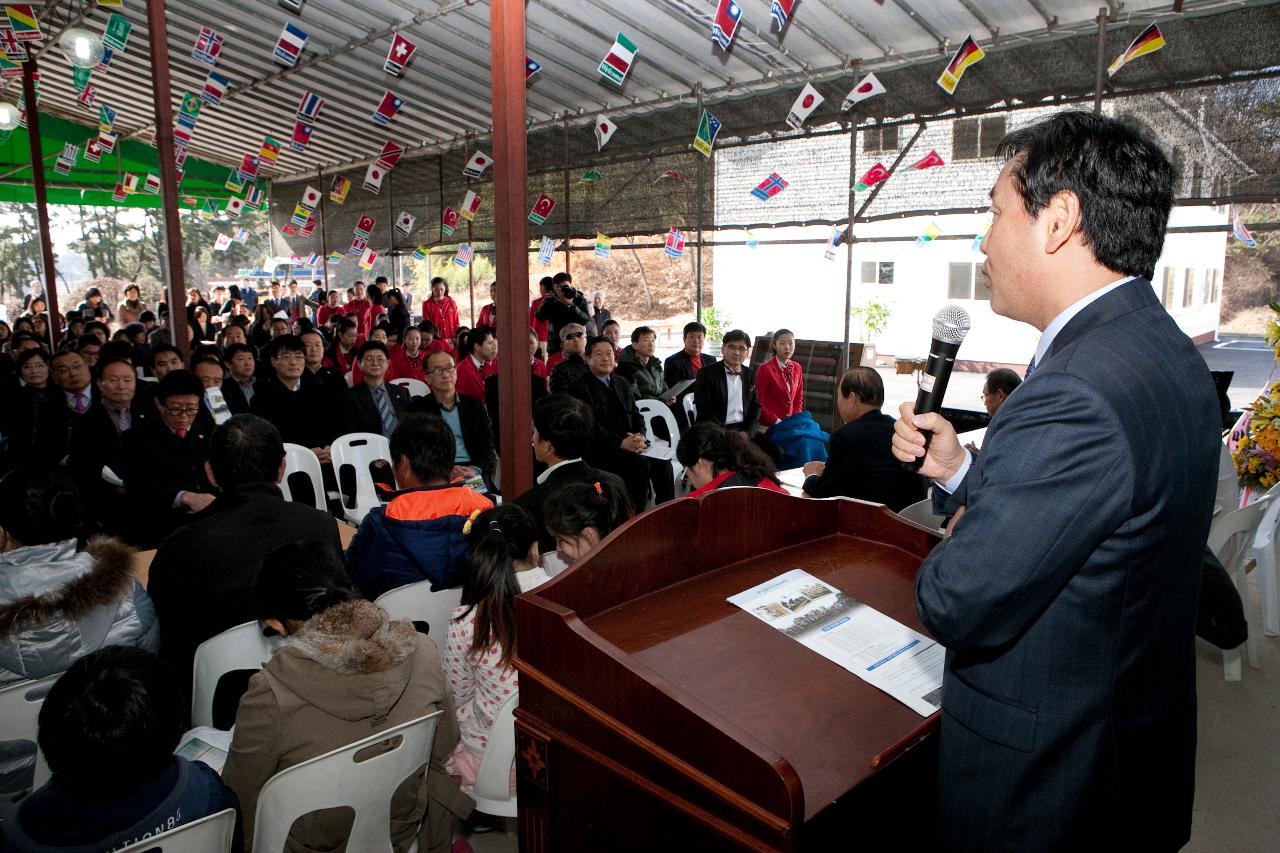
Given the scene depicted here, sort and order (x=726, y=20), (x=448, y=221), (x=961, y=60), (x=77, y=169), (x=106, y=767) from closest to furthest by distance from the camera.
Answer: (x=106, y=767), (x=726, y=20), (x=961, y=60), (x=448, y=221), (x=77, y=169)

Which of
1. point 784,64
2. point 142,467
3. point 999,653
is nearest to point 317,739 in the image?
point 999,653

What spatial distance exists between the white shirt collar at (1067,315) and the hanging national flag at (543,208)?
928 centimetres

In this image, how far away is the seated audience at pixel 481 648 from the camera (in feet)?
6.84

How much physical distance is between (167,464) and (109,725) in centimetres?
292

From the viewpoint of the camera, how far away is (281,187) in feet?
59.6

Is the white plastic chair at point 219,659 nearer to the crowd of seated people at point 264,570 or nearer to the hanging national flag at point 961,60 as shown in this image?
the crowd of seated people at point 264,570

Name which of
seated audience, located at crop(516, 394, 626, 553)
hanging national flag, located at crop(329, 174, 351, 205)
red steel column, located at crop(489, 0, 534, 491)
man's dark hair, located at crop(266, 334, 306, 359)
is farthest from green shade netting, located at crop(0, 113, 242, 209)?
seated audience, located at crop(516, 394, 626, 553)

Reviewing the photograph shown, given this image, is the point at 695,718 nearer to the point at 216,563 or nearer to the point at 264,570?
the point at 264,570

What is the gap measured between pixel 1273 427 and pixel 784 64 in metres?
5.08

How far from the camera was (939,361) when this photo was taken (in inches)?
55.3

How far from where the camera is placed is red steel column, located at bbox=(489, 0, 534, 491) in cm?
348

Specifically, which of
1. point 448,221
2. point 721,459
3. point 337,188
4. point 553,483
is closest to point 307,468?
point 553,483

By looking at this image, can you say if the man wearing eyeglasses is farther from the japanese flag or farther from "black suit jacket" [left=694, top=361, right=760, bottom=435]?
the japanese flag

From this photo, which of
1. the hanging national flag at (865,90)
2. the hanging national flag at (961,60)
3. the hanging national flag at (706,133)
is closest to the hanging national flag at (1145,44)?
the hanging national flag at (961,60)
